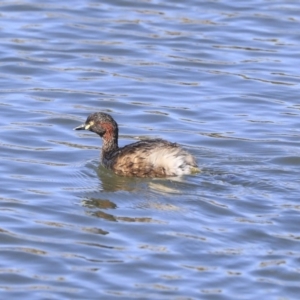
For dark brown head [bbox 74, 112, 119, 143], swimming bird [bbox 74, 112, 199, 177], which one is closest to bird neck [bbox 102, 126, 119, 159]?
dark brown head [bbox 74, 112, 119, 143]

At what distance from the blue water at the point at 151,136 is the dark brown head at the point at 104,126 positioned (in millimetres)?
324

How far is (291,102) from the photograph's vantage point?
46.7ft

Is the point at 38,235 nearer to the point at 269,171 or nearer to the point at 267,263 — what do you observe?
the point at 267,263

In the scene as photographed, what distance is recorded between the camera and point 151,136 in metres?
12.9

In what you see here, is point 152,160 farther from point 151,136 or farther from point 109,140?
point 151,136

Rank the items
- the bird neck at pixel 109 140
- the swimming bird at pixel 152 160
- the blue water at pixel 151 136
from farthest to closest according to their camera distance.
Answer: the bird neck at pixel 109 140 → the swimming bird at pixel 152 160 → the blue water at pixel 151 136

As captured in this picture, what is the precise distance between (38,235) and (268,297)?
226cm

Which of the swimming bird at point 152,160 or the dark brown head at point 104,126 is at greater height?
the dark brown head at point 104,126

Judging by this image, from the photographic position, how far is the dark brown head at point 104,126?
466 inches

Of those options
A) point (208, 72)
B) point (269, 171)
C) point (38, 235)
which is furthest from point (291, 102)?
point (38, 235)

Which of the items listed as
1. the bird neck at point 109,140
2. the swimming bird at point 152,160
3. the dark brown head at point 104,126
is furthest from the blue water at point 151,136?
the dark brown head at point 104,126

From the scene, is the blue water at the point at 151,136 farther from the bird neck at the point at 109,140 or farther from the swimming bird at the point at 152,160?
the bird neck at the point at 109,140

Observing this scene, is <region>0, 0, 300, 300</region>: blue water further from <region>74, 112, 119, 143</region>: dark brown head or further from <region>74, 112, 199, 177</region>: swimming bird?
<region>74, 112, 119, 143</region>: dark brown head

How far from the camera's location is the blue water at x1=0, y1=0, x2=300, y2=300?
881 centimetres
